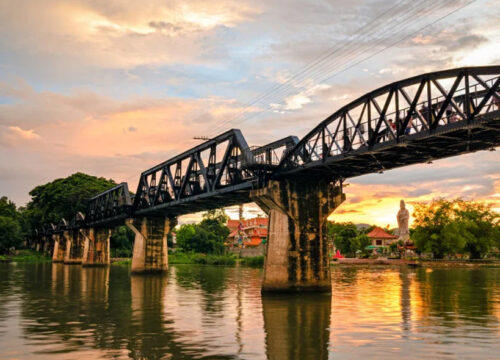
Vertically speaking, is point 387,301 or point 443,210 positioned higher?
point 443,210

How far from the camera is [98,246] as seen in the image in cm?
10762

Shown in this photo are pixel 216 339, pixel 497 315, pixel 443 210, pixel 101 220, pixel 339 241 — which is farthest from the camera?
pixel 339 241

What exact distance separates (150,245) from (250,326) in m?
50.6

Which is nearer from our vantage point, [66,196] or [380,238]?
[66,196]

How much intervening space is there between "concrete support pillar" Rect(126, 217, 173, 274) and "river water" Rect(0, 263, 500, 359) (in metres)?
30.4

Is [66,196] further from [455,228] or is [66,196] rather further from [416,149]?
[416,149]

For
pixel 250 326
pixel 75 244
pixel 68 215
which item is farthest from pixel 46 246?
pixel 250 326

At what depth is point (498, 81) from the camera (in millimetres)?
24906

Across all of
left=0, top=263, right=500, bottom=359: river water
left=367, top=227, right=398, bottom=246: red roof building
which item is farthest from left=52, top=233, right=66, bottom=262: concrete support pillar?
left=367, top=227, right=398, bottom=246: red roof building

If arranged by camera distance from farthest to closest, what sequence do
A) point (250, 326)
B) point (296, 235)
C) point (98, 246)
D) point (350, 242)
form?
point (350, 242)
point (98, 246)
point (296, 235)
point (250, 326)

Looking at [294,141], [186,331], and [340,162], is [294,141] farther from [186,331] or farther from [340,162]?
[186,331]

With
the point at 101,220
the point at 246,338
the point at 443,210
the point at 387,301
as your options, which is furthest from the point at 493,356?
the point at 443,210

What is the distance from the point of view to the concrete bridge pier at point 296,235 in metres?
39.2

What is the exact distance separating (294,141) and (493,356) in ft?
89.4
